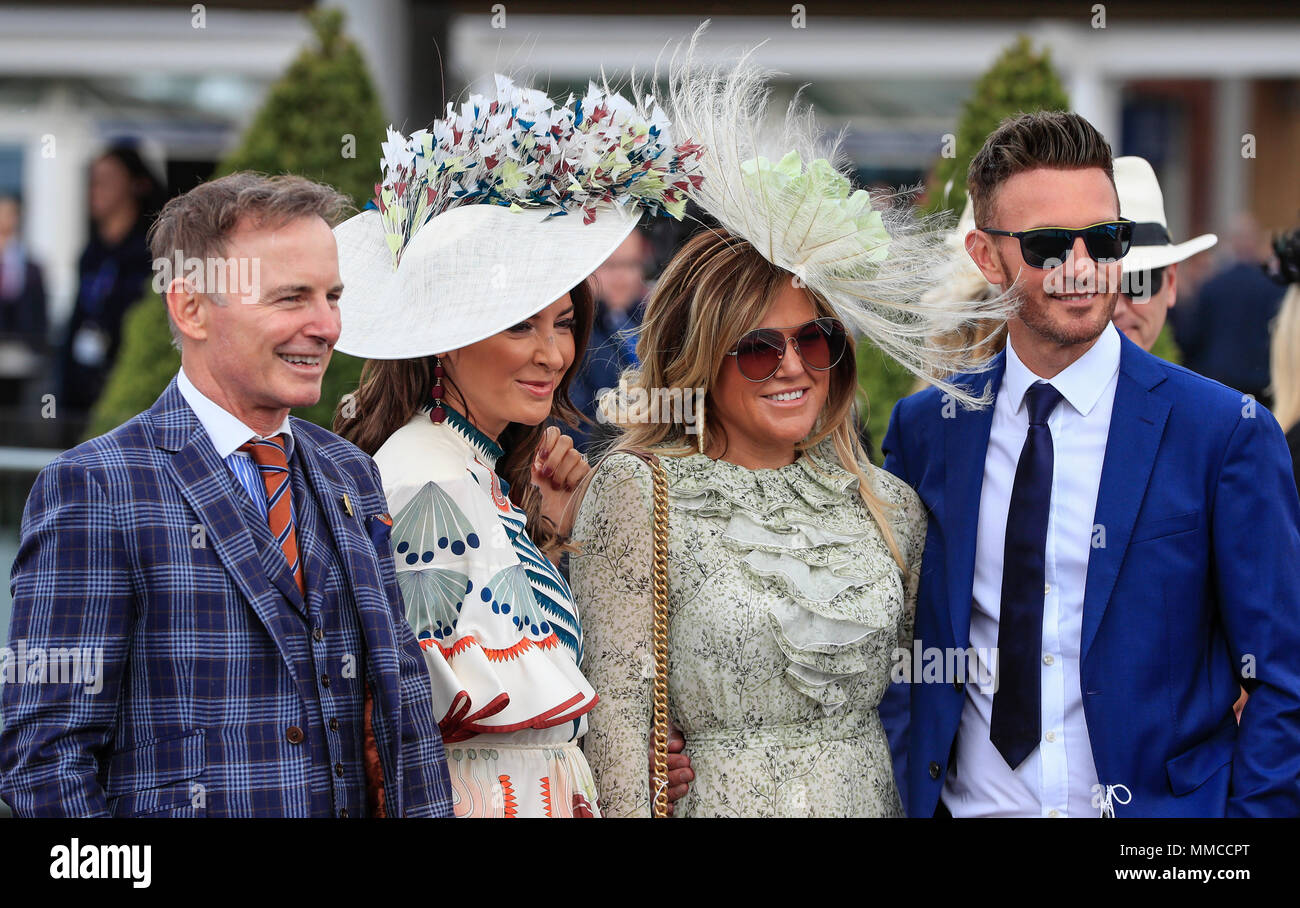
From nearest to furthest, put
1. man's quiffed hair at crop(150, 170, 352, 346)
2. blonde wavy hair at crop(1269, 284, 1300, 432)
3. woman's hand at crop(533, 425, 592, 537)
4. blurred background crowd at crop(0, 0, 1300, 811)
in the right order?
man's quiffed hair at crop(150, 170, 352, 346) < woman's hand at crop(533, 425, 592, 537) < blonde wavy hair at crop(1269, 284, 1300, 432) < blurred background crowd at crop(0, 0, 1300, 811)

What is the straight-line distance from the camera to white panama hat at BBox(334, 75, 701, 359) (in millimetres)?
2891

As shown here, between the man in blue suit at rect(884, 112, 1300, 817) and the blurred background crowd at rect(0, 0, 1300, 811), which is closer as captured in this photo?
the man in blue suit at rect(884, 112, 1300, 817)

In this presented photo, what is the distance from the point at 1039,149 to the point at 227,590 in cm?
185

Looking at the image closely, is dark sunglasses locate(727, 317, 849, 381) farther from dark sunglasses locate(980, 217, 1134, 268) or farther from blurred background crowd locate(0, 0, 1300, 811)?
blurred background crowd locate(0, 0, 1300, 811)

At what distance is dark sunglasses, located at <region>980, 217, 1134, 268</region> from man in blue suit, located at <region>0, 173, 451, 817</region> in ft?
4.58

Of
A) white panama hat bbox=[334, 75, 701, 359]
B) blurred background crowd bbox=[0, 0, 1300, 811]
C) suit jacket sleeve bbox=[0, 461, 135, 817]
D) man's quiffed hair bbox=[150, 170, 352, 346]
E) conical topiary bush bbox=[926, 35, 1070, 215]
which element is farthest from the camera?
blurred background crowd bbox=[0, 0, 1300, 811]

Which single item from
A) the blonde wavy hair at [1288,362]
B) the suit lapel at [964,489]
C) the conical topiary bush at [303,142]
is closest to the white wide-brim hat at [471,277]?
the suit lapel at [964,489]

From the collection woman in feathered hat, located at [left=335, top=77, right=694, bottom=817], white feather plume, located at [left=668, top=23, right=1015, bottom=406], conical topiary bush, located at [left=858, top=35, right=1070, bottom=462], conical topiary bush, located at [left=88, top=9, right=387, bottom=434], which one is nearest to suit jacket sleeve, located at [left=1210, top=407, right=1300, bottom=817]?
white feather plume, located at [left=668, top=23, right=1015, bottom=406]

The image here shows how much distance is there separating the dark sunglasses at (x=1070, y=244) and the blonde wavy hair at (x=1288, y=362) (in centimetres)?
202

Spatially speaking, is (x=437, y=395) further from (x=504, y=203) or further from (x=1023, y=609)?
(x=1023, y=609)

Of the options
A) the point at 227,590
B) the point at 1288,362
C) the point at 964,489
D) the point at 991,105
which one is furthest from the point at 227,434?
the point at 991,105

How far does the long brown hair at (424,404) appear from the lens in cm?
299
